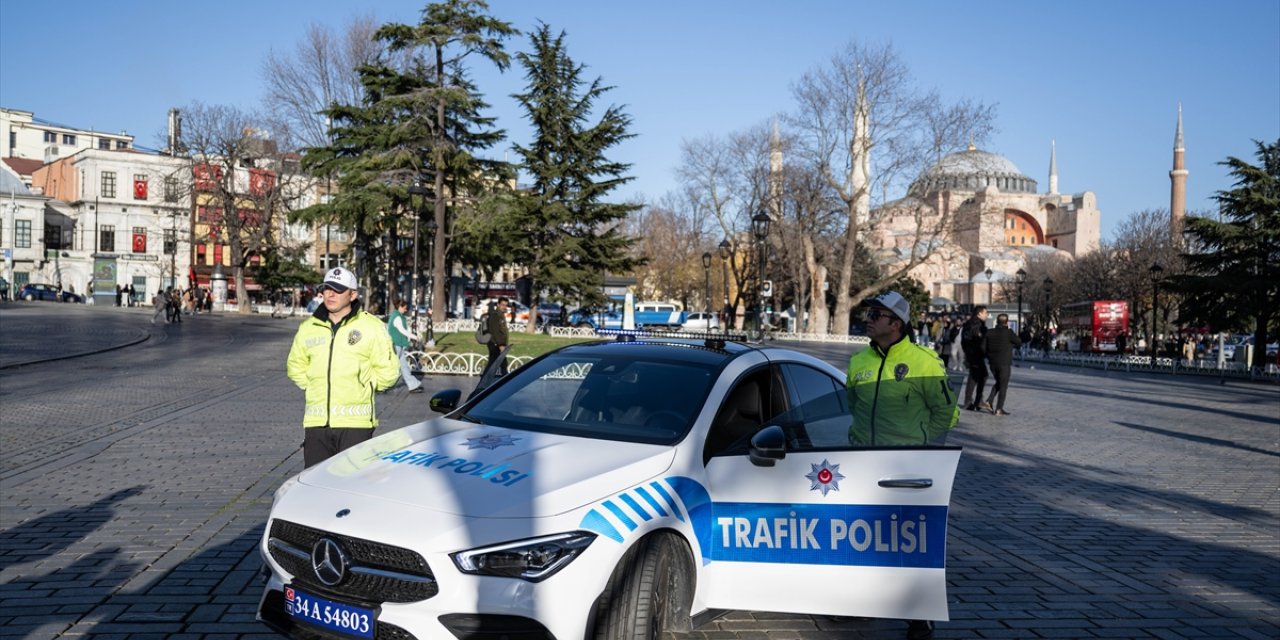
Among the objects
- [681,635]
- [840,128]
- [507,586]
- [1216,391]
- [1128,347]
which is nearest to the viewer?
[507,586]

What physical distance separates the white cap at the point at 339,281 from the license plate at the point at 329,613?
2261 millimetres

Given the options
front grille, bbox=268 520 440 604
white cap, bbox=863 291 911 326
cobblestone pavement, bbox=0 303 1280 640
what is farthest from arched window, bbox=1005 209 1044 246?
front grille, bbox=268 520 440 604

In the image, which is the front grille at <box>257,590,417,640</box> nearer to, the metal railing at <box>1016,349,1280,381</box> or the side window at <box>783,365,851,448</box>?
the side window at <box>783,365,851,448</box>

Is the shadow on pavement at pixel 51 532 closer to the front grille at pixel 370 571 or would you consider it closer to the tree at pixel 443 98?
the front grille at pixel 370 571

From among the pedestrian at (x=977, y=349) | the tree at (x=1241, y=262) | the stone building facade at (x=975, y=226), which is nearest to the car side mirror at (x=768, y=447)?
the pedestrian at (x=977, y=349)

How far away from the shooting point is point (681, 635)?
4938mm

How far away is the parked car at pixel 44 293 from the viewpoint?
7127 cm

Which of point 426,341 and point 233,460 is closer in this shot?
point 233,460

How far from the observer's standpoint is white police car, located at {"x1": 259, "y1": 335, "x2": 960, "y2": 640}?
362 cm

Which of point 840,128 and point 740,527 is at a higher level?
point 840,128

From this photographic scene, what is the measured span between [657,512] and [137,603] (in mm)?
2854

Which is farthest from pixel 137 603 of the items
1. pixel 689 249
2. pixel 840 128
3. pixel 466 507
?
pixel 689 249

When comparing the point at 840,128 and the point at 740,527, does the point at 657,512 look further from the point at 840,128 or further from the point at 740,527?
the point at 840,128

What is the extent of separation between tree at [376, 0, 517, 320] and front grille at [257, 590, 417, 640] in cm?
3372
